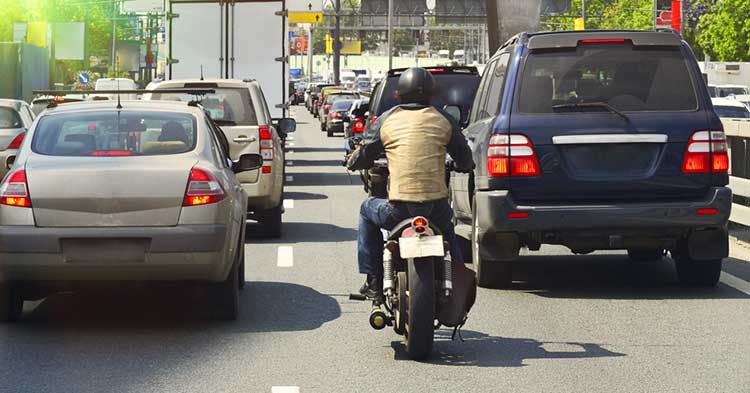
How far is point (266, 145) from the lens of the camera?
17.2 m

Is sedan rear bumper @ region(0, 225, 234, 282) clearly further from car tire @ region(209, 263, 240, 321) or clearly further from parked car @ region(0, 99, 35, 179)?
parked car @ region(0, 99, 35, 179)

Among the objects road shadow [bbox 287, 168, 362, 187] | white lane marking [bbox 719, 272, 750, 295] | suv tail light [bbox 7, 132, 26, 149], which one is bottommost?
road shadow [bbox 287, 168, 362, 187]

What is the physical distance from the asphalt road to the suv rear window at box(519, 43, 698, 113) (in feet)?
4.79

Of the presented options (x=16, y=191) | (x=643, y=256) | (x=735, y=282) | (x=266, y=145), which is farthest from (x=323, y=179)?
(x=16, y=191)

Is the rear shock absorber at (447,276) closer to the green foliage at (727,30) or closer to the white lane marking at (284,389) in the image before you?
the white lane marking at (284,389)

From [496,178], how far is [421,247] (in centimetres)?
303

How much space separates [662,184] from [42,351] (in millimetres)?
4760

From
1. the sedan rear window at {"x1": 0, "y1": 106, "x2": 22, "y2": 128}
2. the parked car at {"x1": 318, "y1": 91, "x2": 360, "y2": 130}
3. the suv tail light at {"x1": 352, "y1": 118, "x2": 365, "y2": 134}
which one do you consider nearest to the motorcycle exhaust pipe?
the sedan rear window at {"x1": 0, "y1": 106, "x2": 22, "y2": 128}

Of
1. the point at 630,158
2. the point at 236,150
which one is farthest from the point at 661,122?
the point at 236,150

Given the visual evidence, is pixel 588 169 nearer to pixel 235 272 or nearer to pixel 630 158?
pixel 630 158

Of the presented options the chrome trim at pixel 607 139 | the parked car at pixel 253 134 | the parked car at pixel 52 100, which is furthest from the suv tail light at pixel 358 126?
the chrome trim at pixel 607 139

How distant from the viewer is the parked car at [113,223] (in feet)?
31.4

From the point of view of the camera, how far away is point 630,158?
37.4 feet

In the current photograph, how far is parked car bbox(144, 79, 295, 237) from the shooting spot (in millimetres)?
16797
